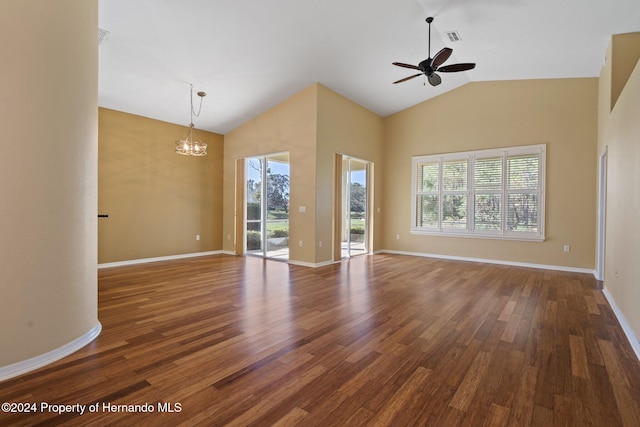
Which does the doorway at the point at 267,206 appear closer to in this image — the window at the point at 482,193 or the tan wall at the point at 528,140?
the tan wall at the point at 528,140

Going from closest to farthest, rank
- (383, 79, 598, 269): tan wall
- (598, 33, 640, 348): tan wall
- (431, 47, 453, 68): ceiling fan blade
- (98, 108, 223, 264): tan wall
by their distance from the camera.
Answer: (598, 33, 640, 348): tan wall, (431, 47, 453, 68): ceiling fan blade, (383, 79, 598, 269): tan wall, (98, 108, 223, 264): tan wall

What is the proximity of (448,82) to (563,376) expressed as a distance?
629 cm

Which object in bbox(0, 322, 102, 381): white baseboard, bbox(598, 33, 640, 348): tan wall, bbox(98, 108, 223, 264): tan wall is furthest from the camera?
bbox(98, 108, 223, 264): tan wall

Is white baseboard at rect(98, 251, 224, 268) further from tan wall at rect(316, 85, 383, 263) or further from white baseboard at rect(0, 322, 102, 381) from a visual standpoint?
white baseboard at rect(0, 322, 102, 381)

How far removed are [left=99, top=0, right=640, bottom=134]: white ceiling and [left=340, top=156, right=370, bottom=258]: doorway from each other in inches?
76.1

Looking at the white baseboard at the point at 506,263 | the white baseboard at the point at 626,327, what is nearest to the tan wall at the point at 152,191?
the white baseboard at the point at 506,263

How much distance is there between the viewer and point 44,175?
229 centimetres

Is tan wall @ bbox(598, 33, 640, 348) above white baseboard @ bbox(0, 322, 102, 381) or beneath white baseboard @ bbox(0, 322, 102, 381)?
above

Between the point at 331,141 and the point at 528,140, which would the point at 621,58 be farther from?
the point at 331,141

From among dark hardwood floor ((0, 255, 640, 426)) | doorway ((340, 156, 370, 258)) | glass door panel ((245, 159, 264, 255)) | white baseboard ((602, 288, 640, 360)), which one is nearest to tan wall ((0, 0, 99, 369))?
dark hardwood floor ((0, 255, 640, 426))

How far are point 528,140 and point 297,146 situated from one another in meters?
4.81

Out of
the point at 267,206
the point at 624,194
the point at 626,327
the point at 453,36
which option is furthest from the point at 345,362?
the point at 267,206

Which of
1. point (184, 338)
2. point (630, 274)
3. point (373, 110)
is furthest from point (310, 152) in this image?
point (630, 274)

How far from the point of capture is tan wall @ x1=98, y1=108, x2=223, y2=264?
609 cm
